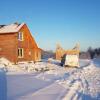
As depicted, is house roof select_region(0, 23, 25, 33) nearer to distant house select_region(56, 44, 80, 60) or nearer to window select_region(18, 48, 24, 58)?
window select_region(18, 48, 24, 58)

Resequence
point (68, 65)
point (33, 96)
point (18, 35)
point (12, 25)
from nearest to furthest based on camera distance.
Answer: point (33, 96)
point (68, 65)
point (18, 35)
point (12, 25)

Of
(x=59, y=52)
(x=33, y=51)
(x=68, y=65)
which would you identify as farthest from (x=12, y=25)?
(x=59, y=52)

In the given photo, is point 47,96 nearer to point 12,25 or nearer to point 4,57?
point 4,57

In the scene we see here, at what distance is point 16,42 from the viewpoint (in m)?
37.2

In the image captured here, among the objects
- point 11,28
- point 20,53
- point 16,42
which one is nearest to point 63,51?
point 20,53

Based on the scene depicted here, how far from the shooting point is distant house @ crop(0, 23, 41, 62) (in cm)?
3709

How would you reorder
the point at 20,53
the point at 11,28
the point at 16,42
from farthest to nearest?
1. the point at 11,28
2. the point at 20,53
3. the point at 16,42

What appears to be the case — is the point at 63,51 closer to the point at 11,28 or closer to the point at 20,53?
the point at 20,53

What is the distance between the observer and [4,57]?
124 ft

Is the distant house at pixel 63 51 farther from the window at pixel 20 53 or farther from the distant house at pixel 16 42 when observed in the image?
the window at pixel 20 53

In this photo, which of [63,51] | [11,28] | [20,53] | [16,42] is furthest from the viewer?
[63,51]

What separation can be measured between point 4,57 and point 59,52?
22.8 metres

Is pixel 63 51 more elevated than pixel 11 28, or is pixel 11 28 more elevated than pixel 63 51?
pixel 11 28

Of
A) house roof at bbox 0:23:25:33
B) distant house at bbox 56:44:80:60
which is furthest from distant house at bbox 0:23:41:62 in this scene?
distant house at bbox 56:44:80:60
